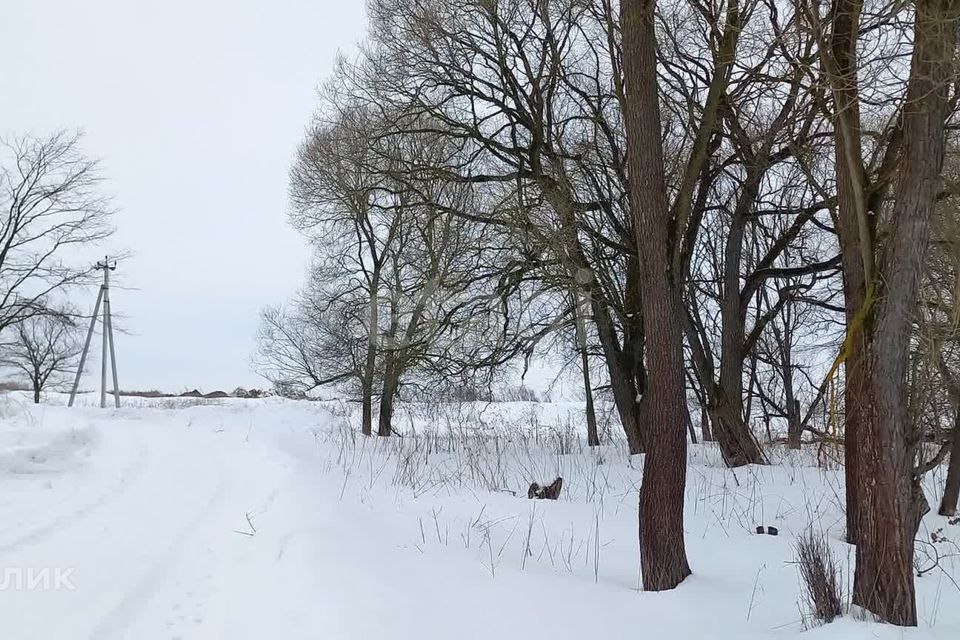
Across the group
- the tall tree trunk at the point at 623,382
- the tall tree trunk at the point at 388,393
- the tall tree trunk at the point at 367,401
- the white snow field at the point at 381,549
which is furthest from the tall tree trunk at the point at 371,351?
the white snow field at the point at 381,549

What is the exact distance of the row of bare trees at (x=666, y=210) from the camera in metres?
3.76

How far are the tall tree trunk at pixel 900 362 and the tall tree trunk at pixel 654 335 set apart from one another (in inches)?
44.8

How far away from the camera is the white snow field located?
358 centimetres

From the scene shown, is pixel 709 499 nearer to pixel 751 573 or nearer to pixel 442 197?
pixel 751 573

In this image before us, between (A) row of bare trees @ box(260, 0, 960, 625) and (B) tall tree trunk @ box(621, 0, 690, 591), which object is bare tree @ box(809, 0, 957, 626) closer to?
(A) row of bare trees @ box(260, 0, 960, 625)

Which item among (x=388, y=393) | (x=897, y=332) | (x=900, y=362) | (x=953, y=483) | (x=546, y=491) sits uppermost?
(x=897, y=332)

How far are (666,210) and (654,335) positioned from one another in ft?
3.17

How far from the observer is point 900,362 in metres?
3.71

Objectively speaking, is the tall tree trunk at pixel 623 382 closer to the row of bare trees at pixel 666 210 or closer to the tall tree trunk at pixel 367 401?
the row of bare trees at pixel 666 210

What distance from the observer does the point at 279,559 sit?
4406 millimetres

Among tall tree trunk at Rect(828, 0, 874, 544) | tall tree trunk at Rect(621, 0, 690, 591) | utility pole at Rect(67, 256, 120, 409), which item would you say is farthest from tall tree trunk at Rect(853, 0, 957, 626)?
utility pole at Rect(67, 256, 120, 409)

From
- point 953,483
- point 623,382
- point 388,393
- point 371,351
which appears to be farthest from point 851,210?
point 388,393

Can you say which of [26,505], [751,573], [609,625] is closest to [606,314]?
[751,573]

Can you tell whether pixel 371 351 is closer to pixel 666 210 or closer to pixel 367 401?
pixel 367 401
